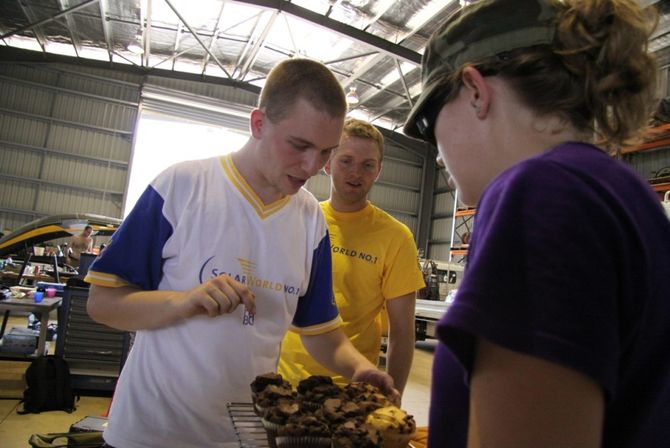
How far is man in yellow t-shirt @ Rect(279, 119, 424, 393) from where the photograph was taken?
96.0 inches

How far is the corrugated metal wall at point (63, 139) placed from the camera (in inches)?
568

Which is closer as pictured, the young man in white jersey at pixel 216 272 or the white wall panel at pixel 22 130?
the young man in white jersey at pixel 216 272

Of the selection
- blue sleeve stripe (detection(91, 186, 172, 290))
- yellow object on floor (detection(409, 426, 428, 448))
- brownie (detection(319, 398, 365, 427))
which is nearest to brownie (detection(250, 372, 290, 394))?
brownie (detection(319, 398, 365, 427))

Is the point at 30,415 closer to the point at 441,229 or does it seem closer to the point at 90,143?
the point at 90,143

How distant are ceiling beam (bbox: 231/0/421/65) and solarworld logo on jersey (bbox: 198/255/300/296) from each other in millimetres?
9342

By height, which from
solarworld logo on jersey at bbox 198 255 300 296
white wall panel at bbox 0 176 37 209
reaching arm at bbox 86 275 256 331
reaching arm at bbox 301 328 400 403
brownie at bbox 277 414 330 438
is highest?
white wall panel at bbox 0 176 37 209

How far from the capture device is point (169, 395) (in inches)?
53.8

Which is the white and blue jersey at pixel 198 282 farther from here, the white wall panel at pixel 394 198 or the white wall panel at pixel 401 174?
the white wall panel at pixel 401 174

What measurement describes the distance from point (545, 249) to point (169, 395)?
1.14m

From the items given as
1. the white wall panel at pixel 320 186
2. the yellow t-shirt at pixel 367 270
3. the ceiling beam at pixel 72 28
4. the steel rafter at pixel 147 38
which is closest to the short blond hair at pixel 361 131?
the yellow t-shirt at pixel 367 270

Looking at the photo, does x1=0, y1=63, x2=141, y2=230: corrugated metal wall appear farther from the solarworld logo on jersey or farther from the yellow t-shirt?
the solarworld logo on jersey

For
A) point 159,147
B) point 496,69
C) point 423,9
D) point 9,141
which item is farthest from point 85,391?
point 9,141

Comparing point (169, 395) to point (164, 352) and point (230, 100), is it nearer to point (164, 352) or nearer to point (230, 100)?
point (164, 352)

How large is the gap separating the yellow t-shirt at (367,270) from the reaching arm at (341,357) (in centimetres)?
68
